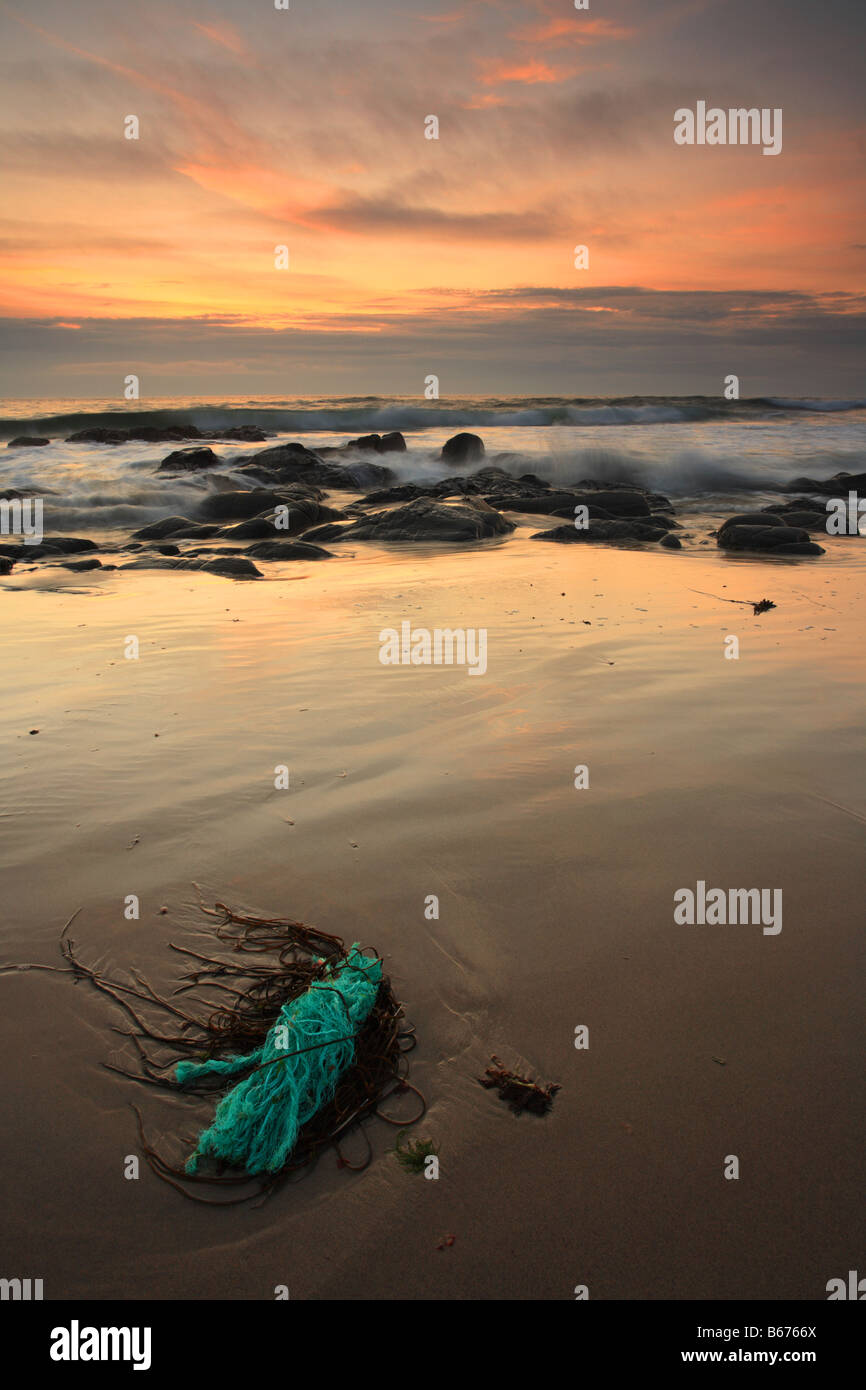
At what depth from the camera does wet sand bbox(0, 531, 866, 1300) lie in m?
1.84

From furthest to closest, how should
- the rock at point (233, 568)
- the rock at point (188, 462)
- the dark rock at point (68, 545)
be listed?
1. the rock at point (188, 462)
2. the dark rock at point (68, 545)
3. the rock at point (233, 568)

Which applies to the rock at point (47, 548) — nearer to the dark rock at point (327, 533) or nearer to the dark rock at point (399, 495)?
the dark rock at point (327, 533)

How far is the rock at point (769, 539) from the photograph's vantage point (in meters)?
10.9

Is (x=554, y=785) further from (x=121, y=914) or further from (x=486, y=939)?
(x=121, y=914)

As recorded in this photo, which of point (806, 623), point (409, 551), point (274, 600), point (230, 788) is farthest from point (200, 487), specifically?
point (230, 788)

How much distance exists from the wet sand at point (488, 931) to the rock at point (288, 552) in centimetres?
495

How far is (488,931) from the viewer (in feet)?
9.23

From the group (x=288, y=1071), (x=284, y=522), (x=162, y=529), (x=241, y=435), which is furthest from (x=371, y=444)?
(x=288, y=1071)

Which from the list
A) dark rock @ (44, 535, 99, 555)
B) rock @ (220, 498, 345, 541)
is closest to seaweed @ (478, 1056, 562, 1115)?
dark rock @ (44, 535, 99, 555)

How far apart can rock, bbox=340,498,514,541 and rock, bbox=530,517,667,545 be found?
810mm

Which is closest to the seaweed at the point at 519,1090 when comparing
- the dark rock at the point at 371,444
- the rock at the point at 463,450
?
the rock at the point at 463,450

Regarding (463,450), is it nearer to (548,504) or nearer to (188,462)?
(188,462)

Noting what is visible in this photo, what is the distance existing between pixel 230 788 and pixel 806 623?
5.13m

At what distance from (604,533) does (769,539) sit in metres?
2.27
